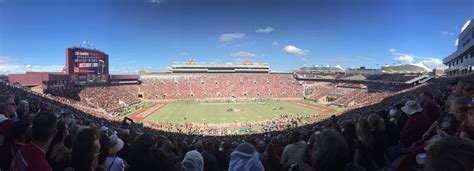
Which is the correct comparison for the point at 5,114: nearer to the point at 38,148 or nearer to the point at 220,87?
the point at 38,148

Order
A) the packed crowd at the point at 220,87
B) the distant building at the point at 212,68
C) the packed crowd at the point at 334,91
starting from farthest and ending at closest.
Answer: the distant building at the point at 212,68 → the packed crowd at the point at 220,87 → the packed crowd at the point at 334,91

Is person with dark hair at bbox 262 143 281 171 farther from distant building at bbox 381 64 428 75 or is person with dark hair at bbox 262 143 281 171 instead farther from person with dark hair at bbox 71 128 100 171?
distant building at bbox 381 64 428 75

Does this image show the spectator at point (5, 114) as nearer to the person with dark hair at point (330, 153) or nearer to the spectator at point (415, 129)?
the person with dark hair at point (330, 153)

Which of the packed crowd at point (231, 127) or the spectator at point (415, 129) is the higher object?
the spectator at point (415, 129)

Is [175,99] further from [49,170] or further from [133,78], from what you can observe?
[49,170]

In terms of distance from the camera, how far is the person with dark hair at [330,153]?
2.81 metres

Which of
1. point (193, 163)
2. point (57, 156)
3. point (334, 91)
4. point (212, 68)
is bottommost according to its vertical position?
point (334, 91)

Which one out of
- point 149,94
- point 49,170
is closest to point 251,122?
point 49,170

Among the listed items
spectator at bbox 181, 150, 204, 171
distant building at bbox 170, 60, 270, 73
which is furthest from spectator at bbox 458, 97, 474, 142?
distant building at bbox 170, 60, 270, 73

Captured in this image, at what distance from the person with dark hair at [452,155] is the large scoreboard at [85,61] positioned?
54.9 metres

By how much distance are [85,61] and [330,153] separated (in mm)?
57502

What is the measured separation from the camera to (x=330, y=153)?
2.80 m

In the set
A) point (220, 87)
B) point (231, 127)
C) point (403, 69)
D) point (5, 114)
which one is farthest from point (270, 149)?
point (403, 69)

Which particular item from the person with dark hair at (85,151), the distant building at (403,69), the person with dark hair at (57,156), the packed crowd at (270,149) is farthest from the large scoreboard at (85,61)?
the distant building at (403,69)
